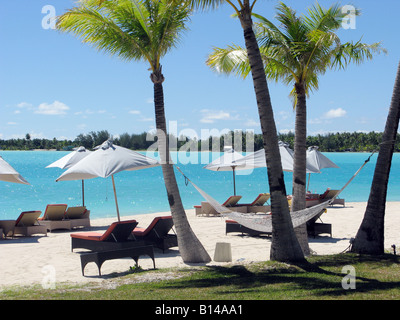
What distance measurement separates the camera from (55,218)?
13133mm

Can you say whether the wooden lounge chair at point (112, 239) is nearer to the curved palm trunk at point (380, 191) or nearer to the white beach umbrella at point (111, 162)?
the white beach umbrella at point (111, 162)

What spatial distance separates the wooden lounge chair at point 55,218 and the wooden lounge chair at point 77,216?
26cm

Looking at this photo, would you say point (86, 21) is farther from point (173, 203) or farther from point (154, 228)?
point (154, 228)

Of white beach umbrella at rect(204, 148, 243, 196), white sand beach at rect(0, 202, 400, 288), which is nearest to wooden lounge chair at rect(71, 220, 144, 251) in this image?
white sand beach at rect(0, 202, 400, 288)

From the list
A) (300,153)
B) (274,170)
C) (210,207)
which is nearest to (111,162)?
(300,153)

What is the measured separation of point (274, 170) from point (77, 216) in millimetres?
7907

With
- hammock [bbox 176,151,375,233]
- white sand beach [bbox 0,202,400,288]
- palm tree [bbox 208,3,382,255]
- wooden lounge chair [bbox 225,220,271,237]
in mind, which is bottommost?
white sand beach [bbox 0,202,400,288]

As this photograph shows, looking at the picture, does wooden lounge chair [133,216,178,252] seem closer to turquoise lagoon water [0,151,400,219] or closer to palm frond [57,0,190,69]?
palm frond [57,0,190,69]

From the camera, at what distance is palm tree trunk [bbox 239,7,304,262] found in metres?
7.36

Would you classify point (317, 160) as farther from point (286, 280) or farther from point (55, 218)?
point (286, 280)

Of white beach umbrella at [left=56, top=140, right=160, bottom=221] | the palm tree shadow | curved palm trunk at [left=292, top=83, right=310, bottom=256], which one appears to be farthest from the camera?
white beach umbrella at [left=56, top=140, right=160, bottom=221]

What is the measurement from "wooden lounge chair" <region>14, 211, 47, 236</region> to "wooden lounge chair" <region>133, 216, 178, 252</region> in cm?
336
